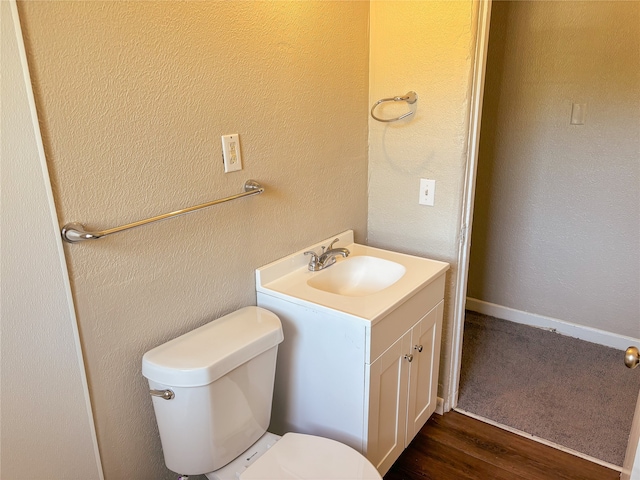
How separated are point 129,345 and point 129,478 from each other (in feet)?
1.37

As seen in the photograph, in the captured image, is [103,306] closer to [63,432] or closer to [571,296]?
[63,432]

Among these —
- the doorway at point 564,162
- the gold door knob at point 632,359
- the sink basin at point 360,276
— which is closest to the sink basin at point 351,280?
the sink basin at point 360,276

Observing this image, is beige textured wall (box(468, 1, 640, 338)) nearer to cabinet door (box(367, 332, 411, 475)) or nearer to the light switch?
the light switch

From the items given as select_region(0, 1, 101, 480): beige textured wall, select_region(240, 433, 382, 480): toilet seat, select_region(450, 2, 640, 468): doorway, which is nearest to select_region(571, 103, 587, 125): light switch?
select_region(450, 2, 640, 468): doorway

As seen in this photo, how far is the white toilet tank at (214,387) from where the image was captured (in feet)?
4.12

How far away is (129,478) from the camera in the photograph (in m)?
1.40

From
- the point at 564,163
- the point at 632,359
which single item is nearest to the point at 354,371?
the point at 632,359

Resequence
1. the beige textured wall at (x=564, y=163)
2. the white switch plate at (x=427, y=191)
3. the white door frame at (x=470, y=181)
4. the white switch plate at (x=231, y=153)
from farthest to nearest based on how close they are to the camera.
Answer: the beige textured wall at (x=564, y=163) → the white switch plate at (x=427, y=191) → the white door frame at (x=470, y=181) → the white switch plate at (x=231, y=153)

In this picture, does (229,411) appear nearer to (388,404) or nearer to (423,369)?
(388,404)

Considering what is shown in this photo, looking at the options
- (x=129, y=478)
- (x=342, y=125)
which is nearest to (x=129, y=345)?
(x=129, y=478)

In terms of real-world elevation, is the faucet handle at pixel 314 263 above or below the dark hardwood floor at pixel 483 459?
above

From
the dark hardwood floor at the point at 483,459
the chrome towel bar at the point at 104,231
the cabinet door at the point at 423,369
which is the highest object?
the chrome towel bar at the point at 104,231

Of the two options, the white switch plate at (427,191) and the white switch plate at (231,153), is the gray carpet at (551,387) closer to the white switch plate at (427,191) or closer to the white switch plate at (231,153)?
the white switch plate at (427,191)

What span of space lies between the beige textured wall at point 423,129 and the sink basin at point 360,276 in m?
0.27
